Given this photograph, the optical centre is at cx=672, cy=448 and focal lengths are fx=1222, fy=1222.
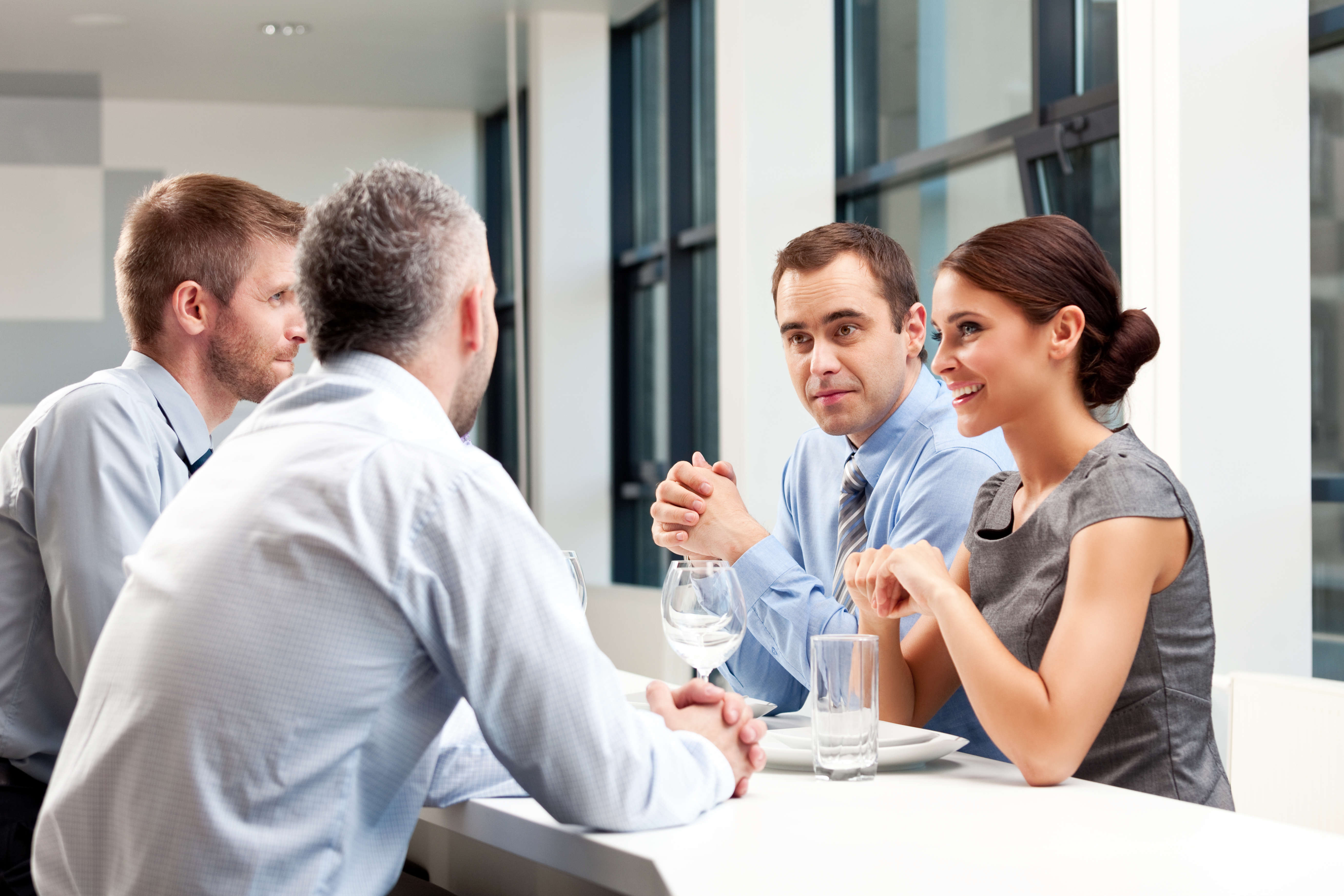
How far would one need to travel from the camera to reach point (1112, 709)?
56.9 inches

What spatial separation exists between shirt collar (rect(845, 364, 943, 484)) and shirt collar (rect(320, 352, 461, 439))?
116 cm

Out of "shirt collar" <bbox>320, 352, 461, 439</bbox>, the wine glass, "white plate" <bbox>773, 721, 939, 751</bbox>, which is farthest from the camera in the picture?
the wine glass

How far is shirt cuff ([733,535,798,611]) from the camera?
6.08 ft

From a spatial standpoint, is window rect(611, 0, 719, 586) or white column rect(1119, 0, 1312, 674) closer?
white column rect(1119, 0, 1312, 674)

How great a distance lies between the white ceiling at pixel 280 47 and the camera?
5285 millimetres

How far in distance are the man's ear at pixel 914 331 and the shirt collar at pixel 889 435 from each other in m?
0.09

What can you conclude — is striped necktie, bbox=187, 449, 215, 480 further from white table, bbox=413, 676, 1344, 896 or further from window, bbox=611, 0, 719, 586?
window, bbox=611, 0, 719, 586

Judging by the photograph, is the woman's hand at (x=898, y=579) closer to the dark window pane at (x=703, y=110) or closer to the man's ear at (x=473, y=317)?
the man's ear at (x=473, y=317)

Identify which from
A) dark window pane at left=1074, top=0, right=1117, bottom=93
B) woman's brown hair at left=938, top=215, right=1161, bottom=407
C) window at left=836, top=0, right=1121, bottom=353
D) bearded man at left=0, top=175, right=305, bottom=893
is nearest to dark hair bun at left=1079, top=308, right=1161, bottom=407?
woman's brown hair at left=938, top=215, right=1161, bottom=407

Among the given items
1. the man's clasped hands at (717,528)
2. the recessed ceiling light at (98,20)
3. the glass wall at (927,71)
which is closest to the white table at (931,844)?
the man's clasped hands at (717,528)

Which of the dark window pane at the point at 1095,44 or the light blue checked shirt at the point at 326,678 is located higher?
the dark window pane at the point at 1095,44

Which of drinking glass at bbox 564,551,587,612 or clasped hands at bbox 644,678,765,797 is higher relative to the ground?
drinking glass at bbox 564,551,587,612

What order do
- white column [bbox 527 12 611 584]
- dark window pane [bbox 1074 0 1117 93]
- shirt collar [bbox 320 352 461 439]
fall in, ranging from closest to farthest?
shirt collar [bbox 320 352 461 439] < dark window pane [bbox 1074 0 1117 93] < white column [bbox 527 12 611 584]

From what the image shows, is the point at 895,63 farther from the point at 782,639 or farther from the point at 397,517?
the point at 397,517
